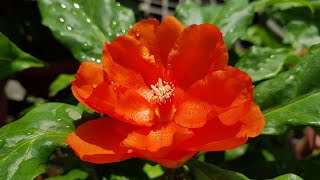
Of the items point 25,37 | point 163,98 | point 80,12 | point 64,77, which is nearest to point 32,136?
point 163,98

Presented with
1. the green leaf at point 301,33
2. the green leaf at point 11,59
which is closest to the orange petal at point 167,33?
the green leaf at point 11,59

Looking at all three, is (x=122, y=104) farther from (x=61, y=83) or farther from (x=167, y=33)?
(x=61, y=83)

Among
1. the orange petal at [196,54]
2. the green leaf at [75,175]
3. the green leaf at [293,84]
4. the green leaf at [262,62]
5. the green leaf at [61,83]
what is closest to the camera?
the orange petal at [196,54]

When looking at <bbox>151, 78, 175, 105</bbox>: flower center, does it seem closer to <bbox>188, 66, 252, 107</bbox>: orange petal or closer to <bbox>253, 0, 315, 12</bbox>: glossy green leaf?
<bbox>188, 66, 252, 107</bbox>: orange petal

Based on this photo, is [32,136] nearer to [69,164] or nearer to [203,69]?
[203,69]

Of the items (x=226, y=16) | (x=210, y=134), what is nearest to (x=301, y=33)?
(x=226, y=16)

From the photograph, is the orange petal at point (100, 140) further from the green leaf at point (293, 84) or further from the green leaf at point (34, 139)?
the green leaf at point (293, 84)
